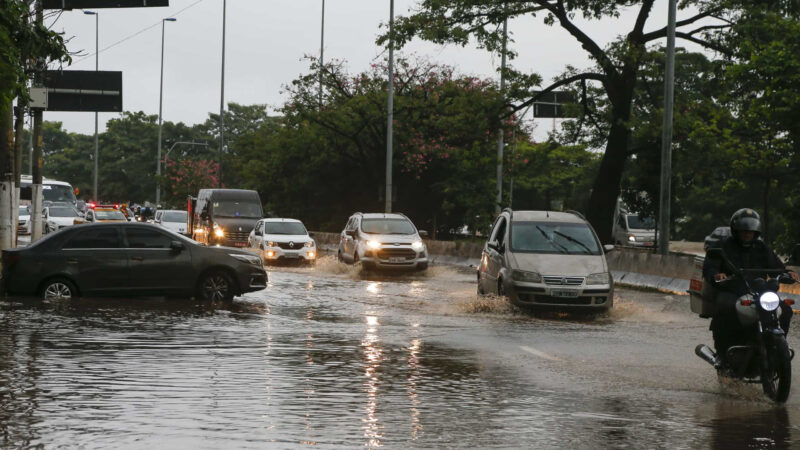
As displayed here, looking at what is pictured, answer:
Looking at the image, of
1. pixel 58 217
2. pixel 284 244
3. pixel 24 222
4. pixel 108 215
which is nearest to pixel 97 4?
pixel 284 244

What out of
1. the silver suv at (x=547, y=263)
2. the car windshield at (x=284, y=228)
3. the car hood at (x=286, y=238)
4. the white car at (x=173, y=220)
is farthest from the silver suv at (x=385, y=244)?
the white car at (x=173, y=220)

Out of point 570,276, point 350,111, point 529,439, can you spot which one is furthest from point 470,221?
point 529,439

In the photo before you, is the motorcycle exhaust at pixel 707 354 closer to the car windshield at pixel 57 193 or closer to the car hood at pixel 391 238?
the car hood at pixel 391 238

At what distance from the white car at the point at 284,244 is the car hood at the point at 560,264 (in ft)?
56.0

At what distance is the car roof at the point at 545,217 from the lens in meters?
20.2

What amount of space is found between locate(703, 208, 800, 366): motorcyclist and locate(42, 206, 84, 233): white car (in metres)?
48.9

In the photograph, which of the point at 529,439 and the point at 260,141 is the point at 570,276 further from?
the point at 260,141

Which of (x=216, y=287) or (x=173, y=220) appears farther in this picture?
(x=173, y=220)

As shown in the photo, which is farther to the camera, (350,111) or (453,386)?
(350,111)

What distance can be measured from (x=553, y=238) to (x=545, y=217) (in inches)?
28.1

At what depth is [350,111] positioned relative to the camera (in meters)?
55.9

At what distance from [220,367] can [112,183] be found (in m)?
120

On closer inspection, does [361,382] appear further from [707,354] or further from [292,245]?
[292,245]

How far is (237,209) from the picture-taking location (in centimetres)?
4491
